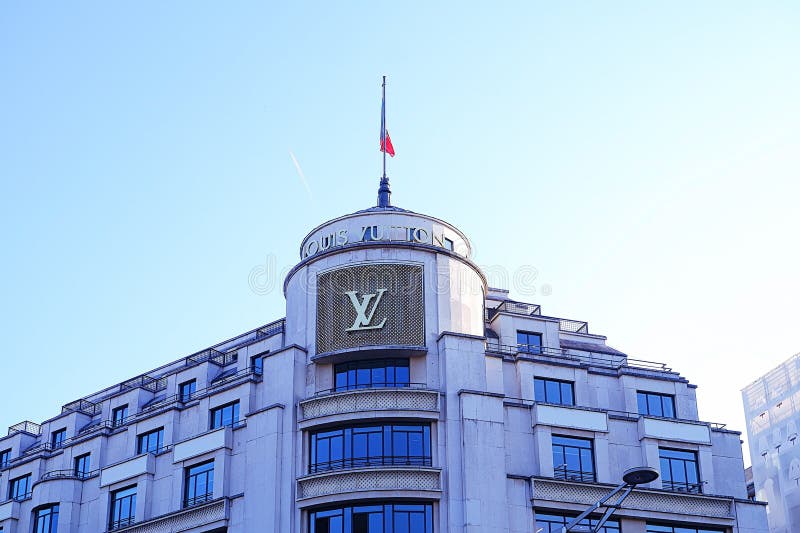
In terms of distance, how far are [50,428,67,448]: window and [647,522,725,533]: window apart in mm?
37589

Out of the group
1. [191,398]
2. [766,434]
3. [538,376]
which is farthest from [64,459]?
[766,434]

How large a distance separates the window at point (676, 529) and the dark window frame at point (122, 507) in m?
26.9

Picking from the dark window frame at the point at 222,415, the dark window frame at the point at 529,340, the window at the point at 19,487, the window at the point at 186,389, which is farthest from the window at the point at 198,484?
the dark window frame at the point at 529,340

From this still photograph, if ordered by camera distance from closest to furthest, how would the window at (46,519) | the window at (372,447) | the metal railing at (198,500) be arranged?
the window at (372,447) → the metal railing at (198,500) → the window at (46,519)

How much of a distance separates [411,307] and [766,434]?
191 ft

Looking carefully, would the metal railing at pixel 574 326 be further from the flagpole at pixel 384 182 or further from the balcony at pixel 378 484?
the balcony at pixel 378 484

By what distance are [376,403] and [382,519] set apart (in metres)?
5.48

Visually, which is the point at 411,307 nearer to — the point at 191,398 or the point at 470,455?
the point at 470,455

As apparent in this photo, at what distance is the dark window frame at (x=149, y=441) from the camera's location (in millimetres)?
64375

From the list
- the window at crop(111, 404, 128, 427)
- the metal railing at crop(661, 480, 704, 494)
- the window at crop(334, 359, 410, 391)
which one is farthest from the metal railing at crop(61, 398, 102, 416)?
the metal railing at crop(661, 480, 704, 494)

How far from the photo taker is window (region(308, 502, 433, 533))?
173 feet

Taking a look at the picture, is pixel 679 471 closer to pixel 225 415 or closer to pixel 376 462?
pixel 376 462

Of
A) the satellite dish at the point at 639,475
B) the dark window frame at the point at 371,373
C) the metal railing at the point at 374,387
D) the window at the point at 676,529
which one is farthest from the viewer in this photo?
the window at the point at 676,529

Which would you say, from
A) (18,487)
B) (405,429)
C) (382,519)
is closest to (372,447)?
(405,429)
